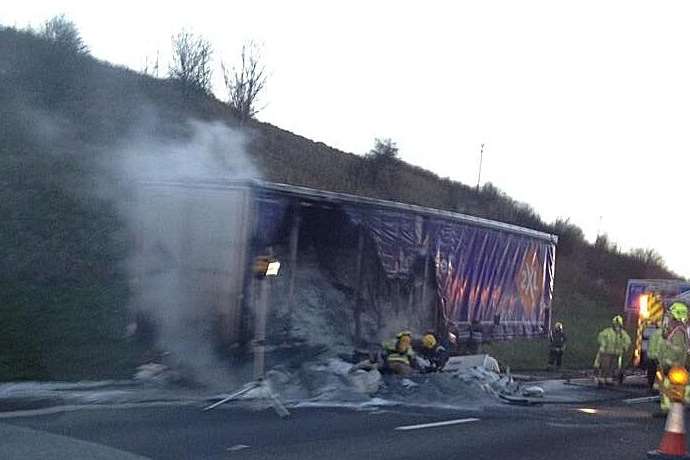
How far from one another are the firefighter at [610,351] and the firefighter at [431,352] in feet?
18.4

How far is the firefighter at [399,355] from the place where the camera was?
16.2 meters

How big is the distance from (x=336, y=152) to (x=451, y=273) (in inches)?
1430

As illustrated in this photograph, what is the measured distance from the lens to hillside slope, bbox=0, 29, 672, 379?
15.8 m

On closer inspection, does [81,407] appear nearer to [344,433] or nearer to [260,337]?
[260,337]

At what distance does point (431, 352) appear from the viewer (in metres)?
17.4

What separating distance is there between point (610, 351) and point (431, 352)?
245 inches

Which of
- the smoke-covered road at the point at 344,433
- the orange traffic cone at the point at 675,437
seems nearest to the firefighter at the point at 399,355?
the smoke-covered road at the point at 344,433

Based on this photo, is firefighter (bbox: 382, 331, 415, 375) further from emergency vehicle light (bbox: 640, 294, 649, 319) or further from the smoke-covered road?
emergency vehicle light (bbox: 640, 294, 649, 319)

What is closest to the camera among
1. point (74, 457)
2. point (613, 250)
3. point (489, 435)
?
point (74, 457)

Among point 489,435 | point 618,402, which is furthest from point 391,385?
point 618,402

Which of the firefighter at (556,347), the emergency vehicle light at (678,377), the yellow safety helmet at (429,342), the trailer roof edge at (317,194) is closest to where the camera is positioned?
the emergency vehicle light at (678,377)

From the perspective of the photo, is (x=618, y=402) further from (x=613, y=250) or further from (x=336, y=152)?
(x=613, y=250)

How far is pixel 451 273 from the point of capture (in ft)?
61.3

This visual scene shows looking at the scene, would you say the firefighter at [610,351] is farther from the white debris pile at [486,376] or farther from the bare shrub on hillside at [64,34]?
the bare shrub on hillside at [64,34]
